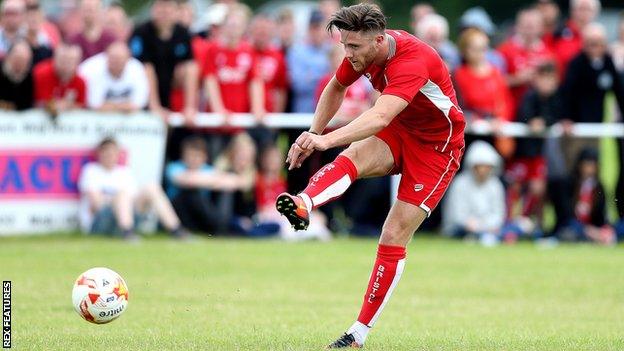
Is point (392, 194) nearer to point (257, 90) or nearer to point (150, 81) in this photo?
point (257, 90)

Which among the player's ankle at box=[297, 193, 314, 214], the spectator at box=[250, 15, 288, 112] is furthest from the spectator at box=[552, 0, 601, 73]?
the player's ankle at box=[297, 193, 314, 214]

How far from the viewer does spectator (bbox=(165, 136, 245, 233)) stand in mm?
15766

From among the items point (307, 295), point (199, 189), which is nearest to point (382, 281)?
point (307, 295)

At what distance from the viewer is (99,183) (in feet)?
50.2

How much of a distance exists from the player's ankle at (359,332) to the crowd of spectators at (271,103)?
7.40 m

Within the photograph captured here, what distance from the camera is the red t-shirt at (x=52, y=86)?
49.9 ft

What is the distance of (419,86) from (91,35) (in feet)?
31.4

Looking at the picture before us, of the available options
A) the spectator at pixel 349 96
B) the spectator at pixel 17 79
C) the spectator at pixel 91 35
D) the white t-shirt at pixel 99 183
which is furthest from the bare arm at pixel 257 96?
the spectator at pixel 17 79

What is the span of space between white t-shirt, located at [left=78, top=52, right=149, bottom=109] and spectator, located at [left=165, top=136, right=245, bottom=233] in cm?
93

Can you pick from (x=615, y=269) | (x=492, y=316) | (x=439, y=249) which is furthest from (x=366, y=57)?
(x=439, y=249)

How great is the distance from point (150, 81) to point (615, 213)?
684 centimetres

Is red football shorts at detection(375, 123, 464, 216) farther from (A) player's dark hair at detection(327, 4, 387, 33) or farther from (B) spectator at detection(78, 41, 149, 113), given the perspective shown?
(B) spectator at detection(78, 41, 149, 113)

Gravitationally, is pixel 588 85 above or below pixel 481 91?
above

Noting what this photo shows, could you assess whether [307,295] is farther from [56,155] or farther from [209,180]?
[56,155]
